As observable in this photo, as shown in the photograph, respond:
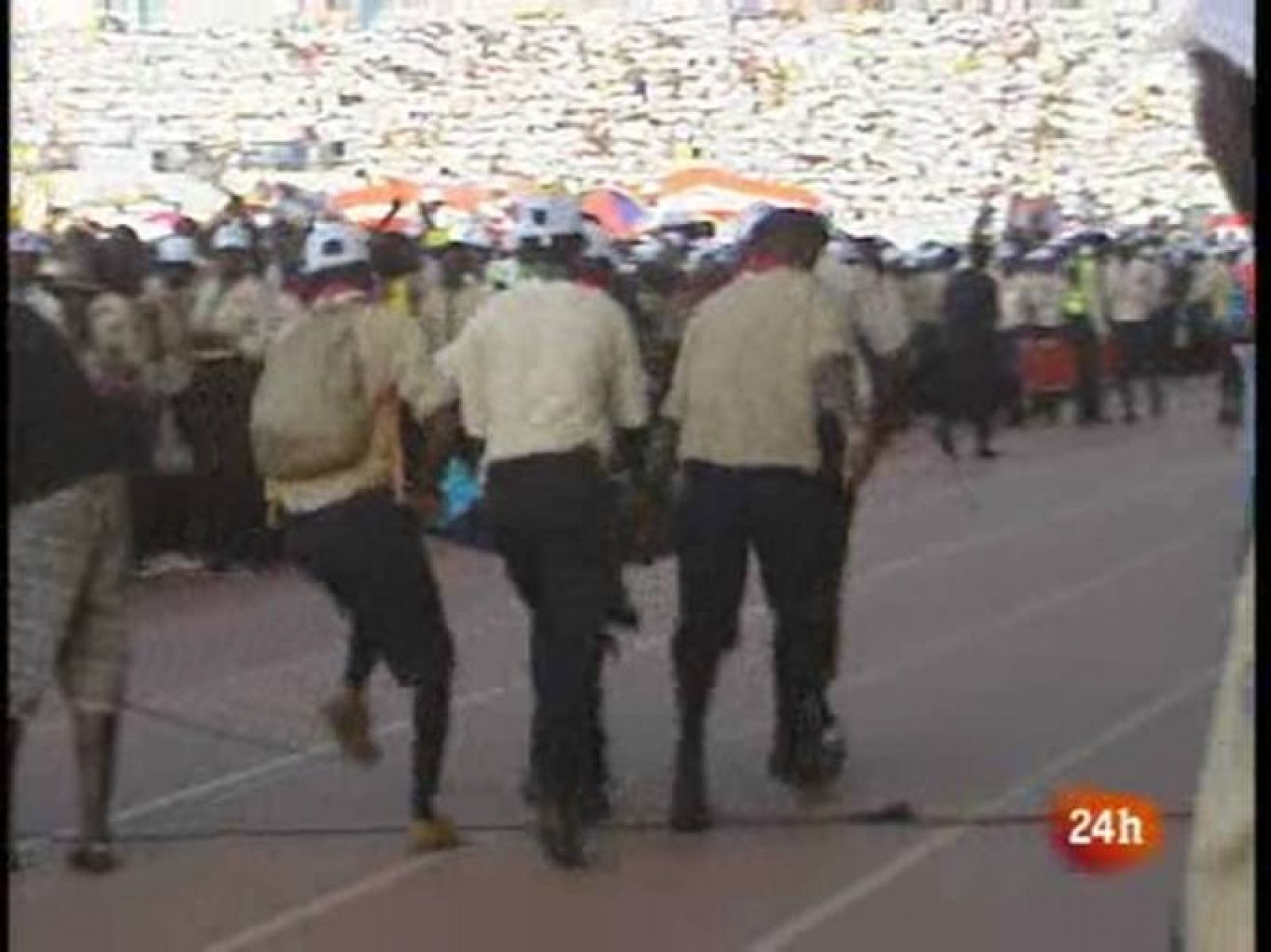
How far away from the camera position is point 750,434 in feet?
20.3

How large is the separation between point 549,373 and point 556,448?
Result: 0.45 feet

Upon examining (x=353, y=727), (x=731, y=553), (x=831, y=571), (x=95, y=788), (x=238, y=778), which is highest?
(x=731, y=553)

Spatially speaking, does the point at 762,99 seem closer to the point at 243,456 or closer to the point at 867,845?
the point at 867,845

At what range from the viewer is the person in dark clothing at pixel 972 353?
9.98 meters

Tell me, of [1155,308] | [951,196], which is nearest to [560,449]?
[951,196]

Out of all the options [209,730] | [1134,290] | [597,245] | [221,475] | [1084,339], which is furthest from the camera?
[1084,339]

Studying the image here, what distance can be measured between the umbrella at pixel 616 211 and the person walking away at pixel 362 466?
1189 millimetres

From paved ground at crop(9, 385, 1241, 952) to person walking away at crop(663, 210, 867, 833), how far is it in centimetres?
39

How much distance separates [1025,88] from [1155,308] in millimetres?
6553

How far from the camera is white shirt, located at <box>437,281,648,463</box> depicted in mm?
5797

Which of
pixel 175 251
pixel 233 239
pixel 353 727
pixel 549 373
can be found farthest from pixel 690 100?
pixel 175 251

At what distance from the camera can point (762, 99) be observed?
22.3 feet

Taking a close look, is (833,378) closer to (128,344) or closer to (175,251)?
(128,344)

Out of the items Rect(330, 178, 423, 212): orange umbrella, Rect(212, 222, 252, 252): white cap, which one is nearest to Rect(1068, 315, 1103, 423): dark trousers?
Rect(212, 222, 252, 252): white cap
